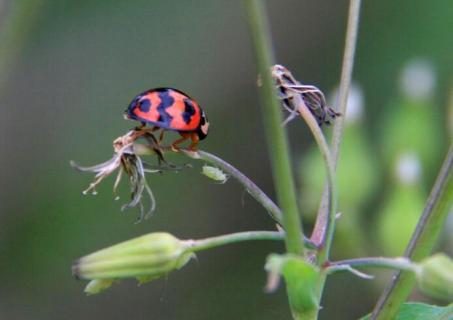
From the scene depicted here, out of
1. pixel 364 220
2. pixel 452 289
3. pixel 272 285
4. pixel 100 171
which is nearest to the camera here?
pixel 272 285

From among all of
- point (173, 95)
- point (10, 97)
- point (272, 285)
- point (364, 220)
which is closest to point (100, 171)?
point (173, 95)

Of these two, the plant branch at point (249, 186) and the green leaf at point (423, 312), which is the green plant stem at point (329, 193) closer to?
the plant branch at point (249, 186)

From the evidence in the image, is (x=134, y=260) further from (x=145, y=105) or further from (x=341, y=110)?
(x=341, y=110)

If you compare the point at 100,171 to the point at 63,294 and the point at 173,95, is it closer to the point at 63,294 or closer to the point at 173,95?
the point at 173,95

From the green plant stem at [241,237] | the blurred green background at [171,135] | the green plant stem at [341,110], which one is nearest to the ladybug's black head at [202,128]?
the green plant stem at [341,110]

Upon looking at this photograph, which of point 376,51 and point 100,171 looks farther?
point 376,51
